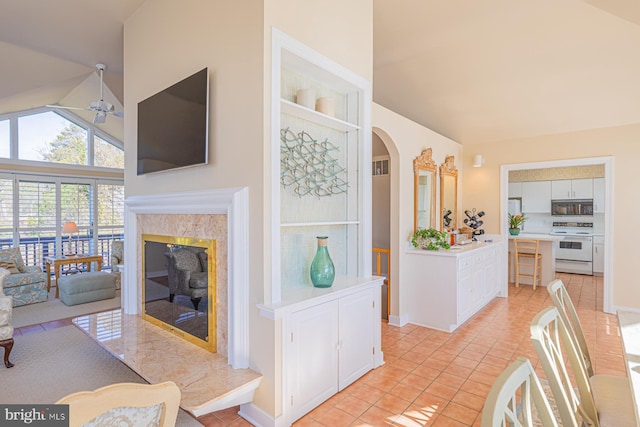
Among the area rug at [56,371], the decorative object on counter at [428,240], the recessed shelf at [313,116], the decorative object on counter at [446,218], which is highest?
the recessed shelf at [313,116]

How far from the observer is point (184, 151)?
8.68ft

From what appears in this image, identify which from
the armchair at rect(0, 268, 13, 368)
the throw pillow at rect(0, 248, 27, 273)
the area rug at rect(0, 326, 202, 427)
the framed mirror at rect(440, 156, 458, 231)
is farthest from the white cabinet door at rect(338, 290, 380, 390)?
the throw pillow at rect(0, 248, 27, 273)

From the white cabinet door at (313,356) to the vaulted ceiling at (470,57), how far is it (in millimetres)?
2968

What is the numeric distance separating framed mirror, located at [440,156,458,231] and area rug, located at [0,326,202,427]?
4204mm

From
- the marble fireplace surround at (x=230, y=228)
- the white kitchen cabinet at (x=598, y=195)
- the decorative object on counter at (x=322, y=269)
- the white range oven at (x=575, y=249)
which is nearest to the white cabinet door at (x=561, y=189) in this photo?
the white kitchen cabinet at (x=598, y=195)

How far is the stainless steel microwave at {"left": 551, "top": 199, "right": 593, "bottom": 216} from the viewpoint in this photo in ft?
24.0

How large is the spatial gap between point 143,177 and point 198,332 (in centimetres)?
170

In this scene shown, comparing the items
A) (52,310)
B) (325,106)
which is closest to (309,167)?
(325,106)

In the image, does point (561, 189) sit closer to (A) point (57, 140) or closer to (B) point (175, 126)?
(B) point (175, 126)

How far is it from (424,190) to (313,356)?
307cm

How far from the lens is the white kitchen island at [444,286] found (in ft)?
12.7

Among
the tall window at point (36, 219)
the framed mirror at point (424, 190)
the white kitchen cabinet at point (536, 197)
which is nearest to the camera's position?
the framed mirror at point (424, 190)

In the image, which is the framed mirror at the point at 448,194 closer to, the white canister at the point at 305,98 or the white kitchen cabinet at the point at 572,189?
the white canister at the point at 305,98

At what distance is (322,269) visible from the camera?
2.54 meters
